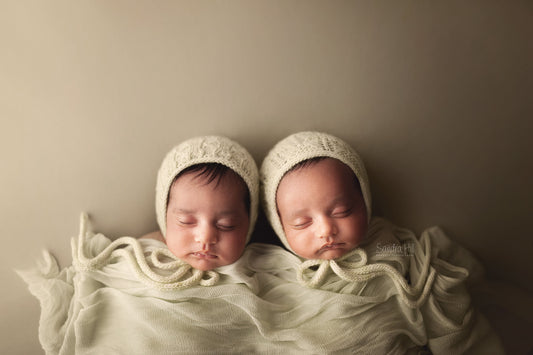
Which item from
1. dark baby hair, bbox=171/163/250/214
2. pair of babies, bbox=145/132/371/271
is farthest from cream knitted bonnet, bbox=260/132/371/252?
dark baby hair, bbox=171/163/250/214

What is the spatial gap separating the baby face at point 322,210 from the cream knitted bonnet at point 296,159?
0.03 metres

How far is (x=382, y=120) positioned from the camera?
1.43 meters

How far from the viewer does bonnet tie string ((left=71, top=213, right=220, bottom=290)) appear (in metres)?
1.11

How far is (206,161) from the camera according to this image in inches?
45.5

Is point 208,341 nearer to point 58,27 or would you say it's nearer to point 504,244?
point 58,27

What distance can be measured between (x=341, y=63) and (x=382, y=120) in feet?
0.96

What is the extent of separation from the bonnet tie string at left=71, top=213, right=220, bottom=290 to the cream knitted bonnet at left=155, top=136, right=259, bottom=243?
119 millimetres

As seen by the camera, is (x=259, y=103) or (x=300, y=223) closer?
(x=300, y=223)

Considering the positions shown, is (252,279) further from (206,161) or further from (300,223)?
(206,161)

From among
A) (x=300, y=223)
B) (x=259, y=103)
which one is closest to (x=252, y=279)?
(x=300, y=223)

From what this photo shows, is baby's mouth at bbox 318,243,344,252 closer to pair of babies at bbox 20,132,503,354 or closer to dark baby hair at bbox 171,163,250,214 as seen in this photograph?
pair of babies at bbox 20,132,503,354

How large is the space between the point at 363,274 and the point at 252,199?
465 mm

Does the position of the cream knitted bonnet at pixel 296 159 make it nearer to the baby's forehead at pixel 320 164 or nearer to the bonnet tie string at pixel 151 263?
the baby's forehead at pixel 320 164

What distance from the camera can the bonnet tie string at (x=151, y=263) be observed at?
1109 mm
